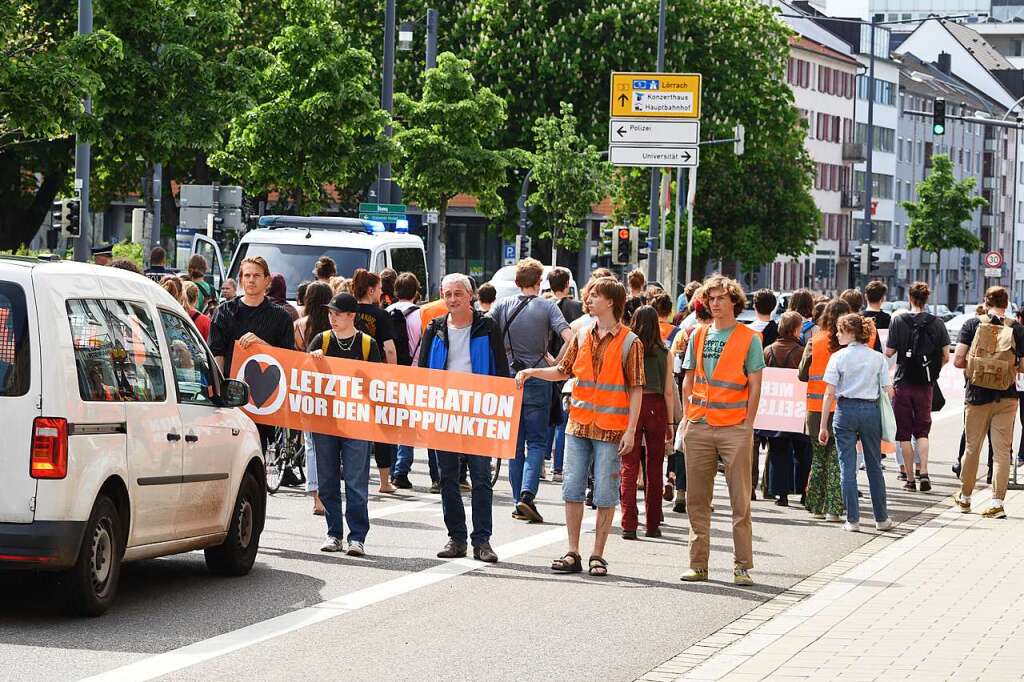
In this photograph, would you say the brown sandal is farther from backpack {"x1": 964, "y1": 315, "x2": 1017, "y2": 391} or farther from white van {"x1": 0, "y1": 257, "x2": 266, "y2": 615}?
backpack {"x1": 964, "y1": 315, "x2": 1017, "y2": 391}

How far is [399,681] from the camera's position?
8156 millimetres

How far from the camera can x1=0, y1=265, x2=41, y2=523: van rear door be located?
8945mm

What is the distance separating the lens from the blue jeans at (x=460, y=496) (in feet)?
39.8

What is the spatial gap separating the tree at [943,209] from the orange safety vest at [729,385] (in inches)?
3275

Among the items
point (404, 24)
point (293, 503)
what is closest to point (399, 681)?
point (293, 503)

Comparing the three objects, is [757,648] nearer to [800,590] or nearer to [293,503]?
[800,590]

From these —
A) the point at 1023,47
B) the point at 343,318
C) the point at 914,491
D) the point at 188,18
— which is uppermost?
the point at 1023,47

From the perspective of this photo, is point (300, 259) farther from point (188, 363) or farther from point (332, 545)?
point (188, 363)

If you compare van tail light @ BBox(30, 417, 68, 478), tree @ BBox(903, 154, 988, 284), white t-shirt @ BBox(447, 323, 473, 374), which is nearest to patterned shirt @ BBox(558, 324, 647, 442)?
white t-shirt @ BBox(447, 323, 473, 374)

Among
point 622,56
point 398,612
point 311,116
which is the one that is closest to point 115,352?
point 398,612

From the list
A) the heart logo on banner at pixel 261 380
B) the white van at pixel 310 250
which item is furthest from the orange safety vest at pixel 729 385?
the white van at pixel 310 250

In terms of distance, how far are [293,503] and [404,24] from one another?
87.8 feet

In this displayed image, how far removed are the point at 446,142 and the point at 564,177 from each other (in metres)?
17.8

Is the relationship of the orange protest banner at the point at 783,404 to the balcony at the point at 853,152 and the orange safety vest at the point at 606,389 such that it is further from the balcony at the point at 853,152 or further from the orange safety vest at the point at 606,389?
the balcony at the point at 853,152
